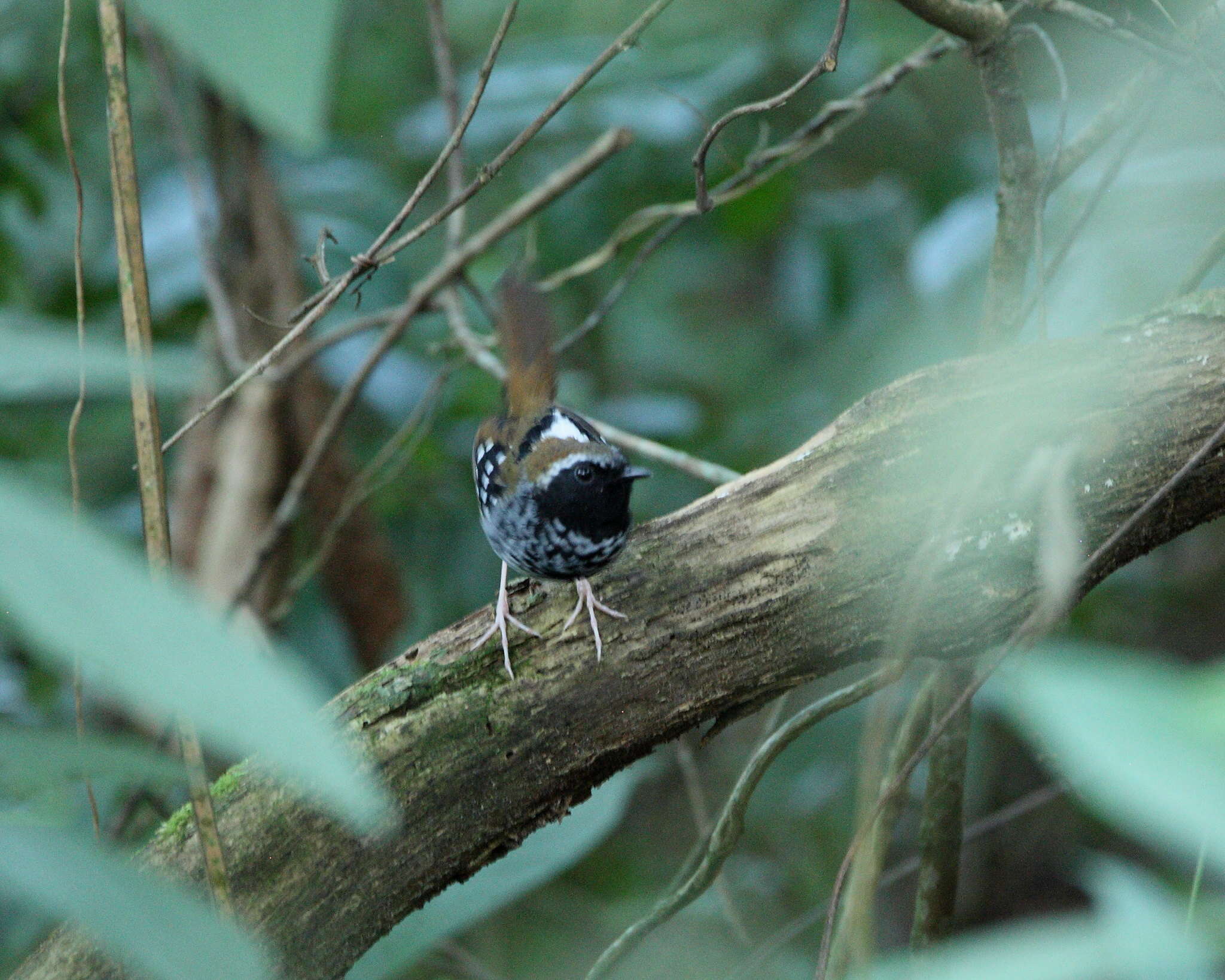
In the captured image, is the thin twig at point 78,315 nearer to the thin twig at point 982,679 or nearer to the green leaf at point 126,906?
the green leaf at point 126,906

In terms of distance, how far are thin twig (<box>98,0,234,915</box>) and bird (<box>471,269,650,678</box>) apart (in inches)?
31.6

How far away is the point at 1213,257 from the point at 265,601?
108 inches

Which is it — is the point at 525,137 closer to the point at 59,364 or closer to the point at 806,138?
the point at 806,138

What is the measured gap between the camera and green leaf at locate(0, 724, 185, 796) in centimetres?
65

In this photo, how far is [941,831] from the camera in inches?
90.2

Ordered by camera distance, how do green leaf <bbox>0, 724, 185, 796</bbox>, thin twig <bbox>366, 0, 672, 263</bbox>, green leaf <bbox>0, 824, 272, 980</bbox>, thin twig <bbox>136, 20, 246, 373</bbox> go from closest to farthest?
green leaf <bbox>0, 824, 272, 980</bbox> < green leaf <bbox>0, 724, 185, 796</bbox> < thin twig <bbox>366, 0, 672, 263</bbox> < thin twig <bbox>136, 20, 246, 373</bbox>

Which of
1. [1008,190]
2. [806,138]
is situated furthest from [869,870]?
[806,138]

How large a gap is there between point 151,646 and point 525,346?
2453 millimetres

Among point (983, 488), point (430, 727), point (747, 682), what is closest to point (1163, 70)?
point (983, 488)

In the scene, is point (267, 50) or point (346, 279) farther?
point (346, 279)

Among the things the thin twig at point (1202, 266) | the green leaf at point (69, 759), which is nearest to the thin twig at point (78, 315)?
the green leaf at point (69, 759)

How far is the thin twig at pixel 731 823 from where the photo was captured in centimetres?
197

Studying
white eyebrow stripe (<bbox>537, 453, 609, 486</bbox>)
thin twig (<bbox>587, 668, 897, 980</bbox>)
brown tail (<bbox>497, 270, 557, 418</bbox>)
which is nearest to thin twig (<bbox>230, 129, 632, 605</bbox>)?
brown tail (<bbox>497, 270, 557, 418</bbox>)

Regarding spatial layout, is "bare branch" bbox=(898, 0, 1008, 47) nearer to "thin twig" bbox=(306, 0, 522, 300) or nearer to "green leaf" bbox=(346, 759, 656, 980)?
"thin twig" bbox=(306, 0, 522, 300)
